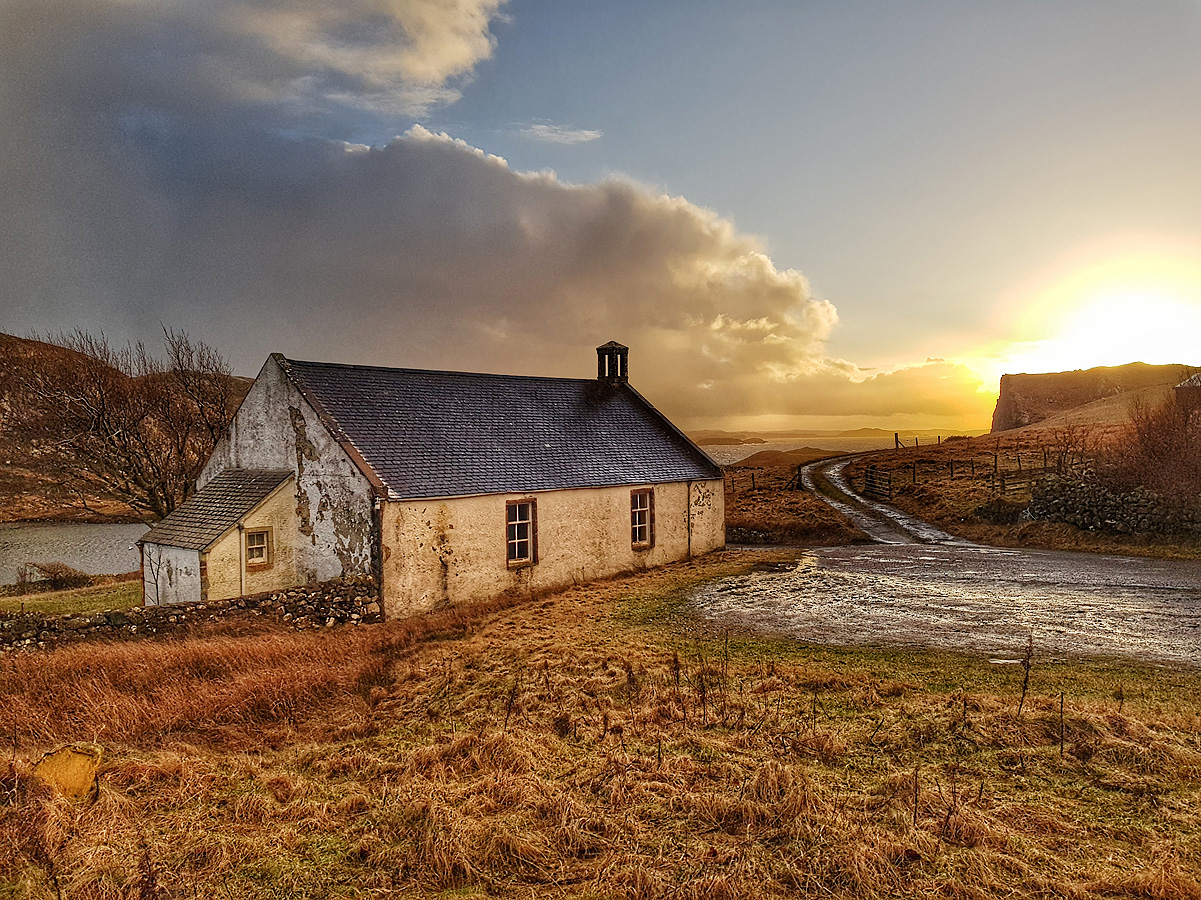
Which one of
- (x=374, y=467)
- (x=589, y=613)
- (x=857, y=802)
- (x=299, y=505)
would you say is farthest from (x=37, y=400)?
(x=857, y=802)

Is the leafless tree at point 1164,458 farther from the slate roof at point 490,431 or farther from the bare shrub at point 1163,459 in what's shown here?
the slate roof at point 490,431

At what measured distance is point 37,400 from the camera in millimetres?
25797

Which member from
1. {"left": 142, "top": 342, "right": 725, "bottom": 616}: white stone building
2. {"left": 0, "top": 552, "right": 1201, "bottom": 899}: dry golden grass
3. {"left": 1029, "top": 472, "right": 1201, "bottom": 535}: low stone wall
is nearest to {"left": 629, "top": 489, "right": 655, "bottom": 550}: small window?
{"left": 142, "top": 342, "right": 725, "bottom": 616}: white stone building

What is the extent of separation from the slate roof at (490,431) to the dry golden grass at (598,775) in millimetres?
6413

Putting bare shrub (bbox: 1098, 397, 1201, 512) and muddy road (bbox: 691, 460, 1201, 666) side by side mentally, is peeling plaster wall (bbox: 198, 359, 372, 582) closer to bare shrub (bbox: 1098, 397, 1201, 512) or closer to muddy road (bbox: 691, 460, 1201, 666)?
muddy road (bbox: 691, 460, 1201, 666)

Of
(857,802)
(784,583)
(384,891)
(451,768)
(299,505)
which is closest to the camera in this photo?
(384,891)

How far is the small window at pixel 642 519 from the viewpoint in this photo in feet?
75.5

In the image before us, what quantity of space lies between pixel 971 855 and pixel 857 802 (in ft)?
3.94

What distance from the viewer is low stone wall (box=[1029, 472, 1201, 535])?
2470 cm

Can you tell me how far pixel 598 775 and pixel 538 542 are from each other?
12330 mm

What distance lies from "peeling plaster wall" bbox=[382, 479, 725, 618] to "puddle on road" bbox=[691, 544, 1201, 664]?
379cm

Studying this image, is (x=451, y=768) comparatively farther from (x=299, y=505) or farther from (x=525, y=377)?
(x=525, y=377)

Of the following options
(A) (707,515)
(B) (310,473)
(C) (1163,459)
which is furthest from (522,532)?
(C) (1163,459)

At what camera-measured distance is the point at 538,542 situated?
19.8 meters
